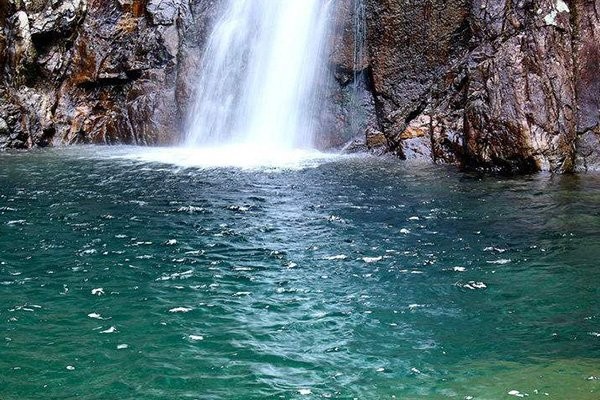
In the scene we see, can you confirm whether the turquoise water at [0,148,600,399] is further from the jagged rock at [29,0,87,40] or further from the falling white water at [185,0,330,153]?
the jagged rock at [29,0,87,40]

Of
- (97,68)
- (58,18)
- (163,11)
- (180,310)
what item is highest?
(163,11)

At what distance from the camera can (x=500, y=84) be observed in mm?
18594

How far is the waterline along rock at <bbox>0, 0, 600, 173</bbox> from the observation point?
18.4 meters

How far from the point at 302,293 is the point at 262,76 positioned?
1810 cm

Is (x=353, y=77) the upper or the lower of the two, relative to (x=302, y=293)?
upper

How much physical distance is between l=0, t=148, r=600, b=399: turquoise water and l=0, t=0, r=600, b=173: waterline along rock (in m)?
4.16

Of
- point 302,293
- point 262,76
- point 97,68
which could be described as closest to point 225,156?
point 262,76

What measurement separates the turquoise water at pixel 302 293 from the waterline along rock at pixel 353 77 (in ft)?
13.6

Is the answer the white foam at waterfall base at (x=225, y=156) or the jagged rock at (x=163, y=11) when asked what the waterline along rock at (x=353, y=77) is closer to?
the jagged rock at (x=163, y=11)

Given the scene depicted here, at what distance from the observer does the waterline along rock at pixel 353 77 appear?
60.3 feet

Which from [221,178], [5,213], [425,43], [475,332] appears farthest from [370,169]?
[475,332]

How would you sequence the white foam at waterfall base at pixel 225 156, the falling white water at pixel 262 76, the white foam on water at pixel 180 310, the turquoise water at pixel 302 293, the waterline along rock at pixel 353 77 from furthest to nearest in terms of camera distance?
the falling white water at pixel 262 76, the white foam at waterfall base at pixel 225 156, the waterline along rock at pixel 353 77, the white foam on water at pixel 180 310, the turquoise water at pixel 302 293

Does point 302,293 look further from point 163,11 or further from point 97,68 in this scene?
point 97,68

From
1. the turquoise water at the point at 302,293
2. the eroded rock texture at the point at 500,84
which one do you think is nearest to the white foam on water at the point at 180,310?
the turquoise water at the point at 302,293
